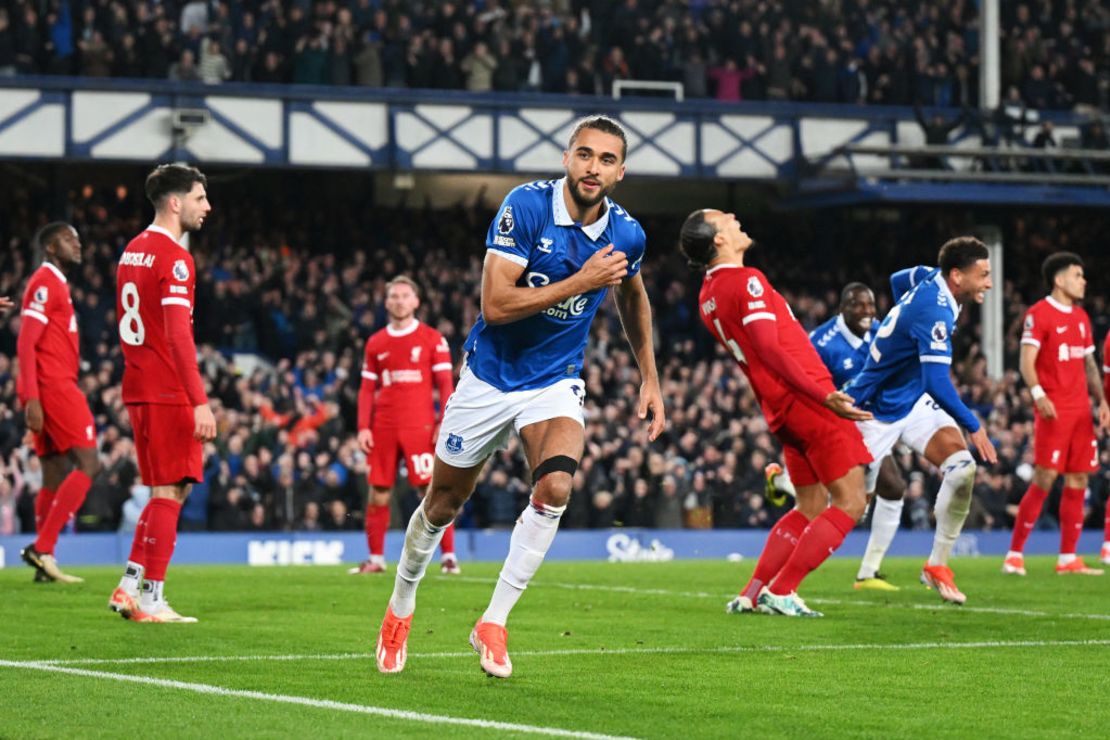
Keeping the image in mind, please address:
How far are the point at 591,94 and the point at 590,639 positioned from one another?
75.3 feet

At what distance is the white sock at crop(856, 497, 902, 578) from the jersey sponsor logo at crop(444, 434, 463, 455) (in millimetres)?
7204

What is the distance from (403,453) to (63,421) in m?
3.64

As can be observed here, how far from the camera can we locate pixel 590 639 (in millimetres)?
10227

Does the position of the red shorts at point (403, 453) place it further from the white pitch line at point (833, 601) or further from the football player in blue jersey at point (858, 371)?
the football player in blue jersey at point (858, 371)

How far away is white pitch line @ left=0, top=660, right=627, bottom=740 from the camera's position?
6.50 metres

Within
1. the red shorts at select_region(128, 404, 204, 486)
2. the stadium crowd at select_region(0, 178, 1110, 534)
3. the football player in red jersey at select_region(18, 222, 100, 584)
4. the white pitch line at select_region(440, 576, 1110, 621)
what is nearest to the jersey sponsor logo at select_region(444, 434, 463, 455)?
the red shorts at select_region(128, 404, 204, 486)

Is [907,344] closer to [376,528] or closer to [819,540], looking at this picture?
[819,540]

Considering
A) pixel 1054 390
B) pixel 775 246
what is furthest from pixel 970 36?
pixel 1054 390

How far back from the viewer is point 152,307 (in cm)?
1094

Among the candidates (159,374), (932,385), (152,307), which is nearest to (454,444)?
(159,374)

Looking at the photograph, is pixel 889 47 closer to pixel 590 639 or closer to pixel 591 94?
pixel 591 94

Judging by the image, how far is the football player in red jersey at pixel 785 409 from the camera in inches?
444

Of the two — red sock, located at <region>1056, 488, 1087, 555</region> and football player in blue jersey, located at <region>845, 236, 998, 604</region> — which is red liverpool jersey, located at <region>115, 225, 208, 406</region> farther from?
red sock, located at <region>1056, 488, 1087, 555</region>

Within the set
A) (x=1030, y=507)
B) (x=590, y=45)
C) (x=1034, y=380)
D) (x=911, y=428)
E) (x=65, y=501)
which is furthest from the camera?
(x=590, y=45)
